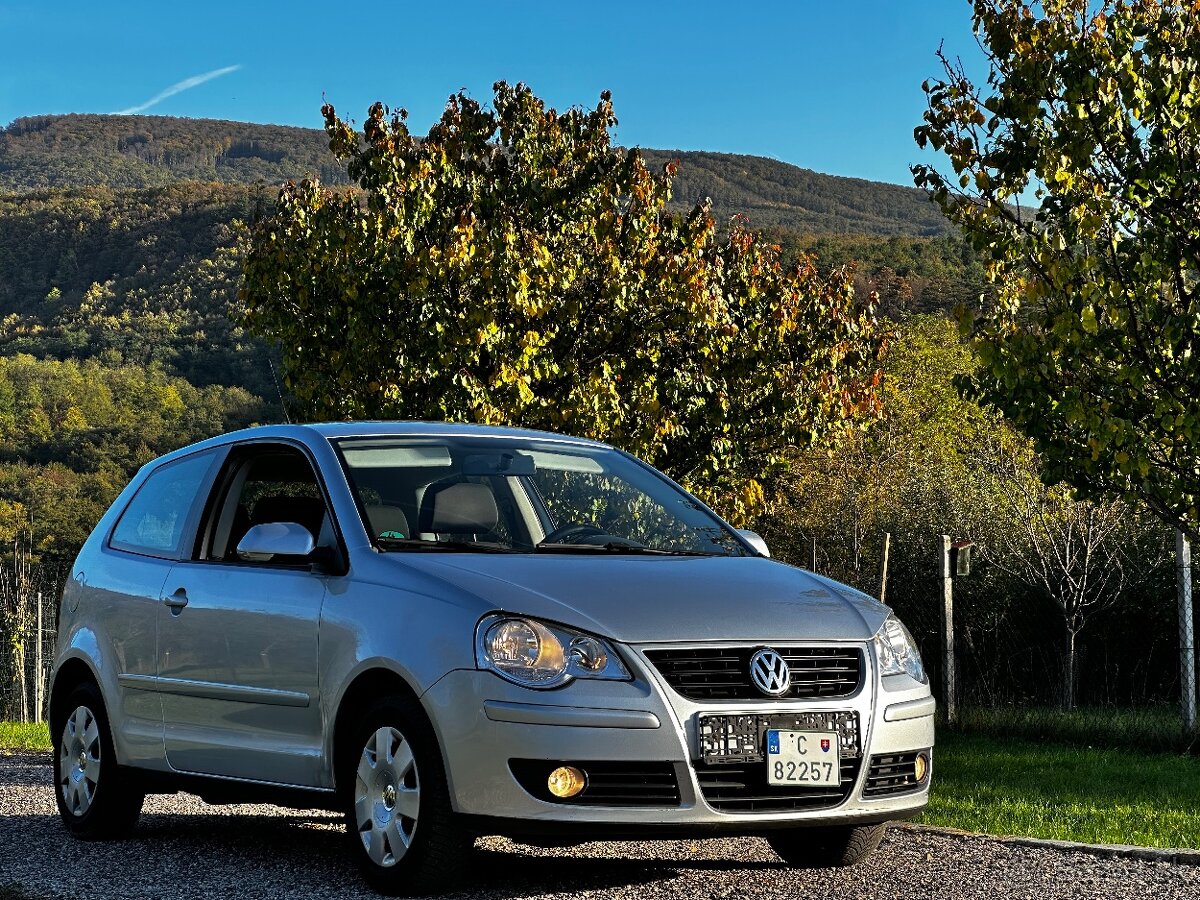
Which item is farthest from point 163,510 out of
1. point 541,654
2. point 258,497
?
point 541,654

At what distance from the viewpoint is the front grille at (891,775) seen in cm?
595

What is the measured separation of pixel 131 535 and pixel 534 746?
11.5ft

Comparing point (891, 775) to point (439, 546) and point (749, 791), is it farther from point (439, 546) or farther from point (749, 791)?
point (439, 546)

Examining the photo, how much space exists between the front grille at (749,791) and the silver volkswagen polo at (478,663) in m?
0.01

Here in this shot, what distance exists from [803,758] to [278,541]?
2.20 meters

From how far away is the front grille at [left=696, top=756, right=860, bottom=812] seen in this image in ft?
18.3

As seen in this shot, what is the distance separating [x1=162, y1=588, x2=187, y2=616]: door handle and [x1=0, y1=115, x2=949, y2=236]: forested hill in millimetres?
102717

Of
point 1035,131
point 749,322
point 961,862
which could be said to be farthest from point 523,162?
point 961,862

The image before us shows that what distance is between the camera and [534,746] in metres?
5.46

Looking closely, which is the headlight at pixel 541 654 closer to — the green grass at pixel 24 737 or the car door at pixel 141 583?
the car door at pixel 141 583

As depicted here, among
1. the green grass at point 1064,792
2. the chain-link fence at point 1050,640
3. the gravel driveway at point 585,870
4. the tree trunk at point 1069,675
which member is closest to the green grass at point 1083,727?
the green grass at point 1064,792

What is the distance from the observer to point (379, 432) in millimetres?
7191

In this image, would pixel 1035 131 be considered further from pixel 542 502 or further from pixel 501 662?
pixel 501 662

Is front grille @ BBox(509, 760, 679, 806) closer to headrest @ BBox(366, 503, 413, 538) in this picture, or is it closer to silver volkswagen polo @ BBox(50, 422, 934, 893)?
silver volkswagen polo @ BBox(50, 422, 934, 893)
